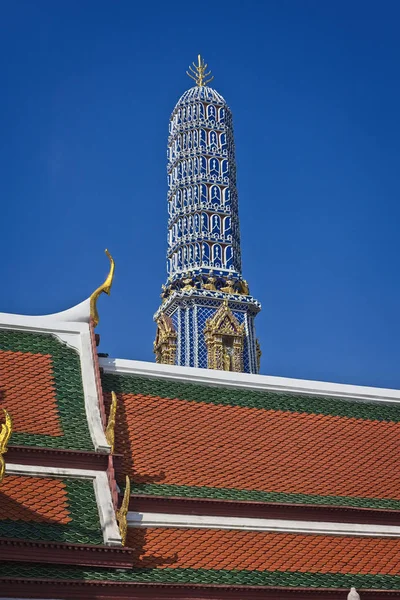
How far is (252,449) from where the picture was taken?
15586 millimetres

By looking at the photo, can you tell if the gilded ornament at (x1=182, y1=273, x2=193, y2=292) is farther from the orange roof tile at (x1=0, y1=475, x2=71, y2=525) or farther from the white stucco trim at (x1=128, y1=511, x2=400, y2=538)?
the orange roof tile at (x1=0, y1=475, x2=71, y2=525)

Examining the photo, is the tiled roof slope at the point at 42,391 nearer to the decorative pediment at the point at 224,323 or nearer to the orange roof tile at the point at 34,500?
the orange roof tile at the point at 34,500

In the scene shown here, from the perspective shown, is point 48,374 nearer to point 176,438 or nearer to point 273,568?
point 176,438

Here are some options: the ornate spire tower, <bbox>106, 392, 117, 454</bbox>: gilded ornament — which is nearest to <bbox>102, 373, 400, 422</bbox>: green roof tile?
<bbox>106, 392, 117, 454</bbox>: gilded ornament

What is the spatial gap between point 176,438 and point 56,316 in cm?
295

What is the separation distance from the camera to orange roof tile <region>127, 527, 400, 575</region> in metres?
13.2

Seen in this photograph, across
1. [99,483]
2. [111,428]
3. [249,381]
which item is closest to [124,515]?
[99,483]

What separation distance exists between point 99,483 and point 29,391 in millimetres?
2062

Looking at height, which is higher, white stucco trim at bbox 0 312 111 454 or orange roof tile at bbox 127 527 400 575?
white stucco trim at bbox 0 312 111 454

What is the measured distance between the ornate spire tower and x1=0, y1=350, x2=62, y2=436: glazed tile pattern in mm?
18068

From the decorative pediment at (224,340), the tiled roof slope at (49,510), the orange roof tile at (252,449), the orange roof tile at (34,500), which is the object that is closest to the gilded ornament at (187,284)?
the decorative pediment at (224,340)

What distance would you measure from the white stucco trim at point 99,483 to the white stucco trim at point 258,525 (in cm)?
47

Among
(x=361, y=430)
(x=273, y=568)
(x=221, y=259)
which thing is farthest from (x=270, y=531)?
(x=221, y=259)

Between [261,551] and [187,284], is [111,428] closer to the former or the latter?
[261,551]
